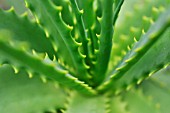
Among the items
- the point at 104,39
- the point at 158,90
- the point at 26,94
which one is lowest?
the point at 158,90

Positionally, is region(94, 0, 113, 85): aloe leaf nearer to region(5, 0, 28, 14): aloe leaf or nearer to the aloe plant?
the aloe plant

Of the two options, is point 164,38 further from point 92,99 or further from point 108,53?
point 92,99

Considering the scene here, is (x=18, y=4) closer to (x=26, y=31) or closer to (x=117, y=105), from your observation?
(x=26, y=31)

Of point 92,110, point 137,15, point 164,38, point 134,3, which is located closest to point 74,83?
point 92,110

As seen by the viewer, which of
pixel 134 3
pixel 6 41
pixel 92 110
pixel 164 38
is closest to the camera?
pixel 6 41

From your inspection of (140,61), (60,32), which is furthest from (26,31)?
(140,61)

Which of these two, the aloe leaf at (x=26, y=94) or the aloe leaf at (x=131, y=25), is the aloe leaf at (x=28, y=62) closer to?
the aloe leaf at (x=26, y=94)
